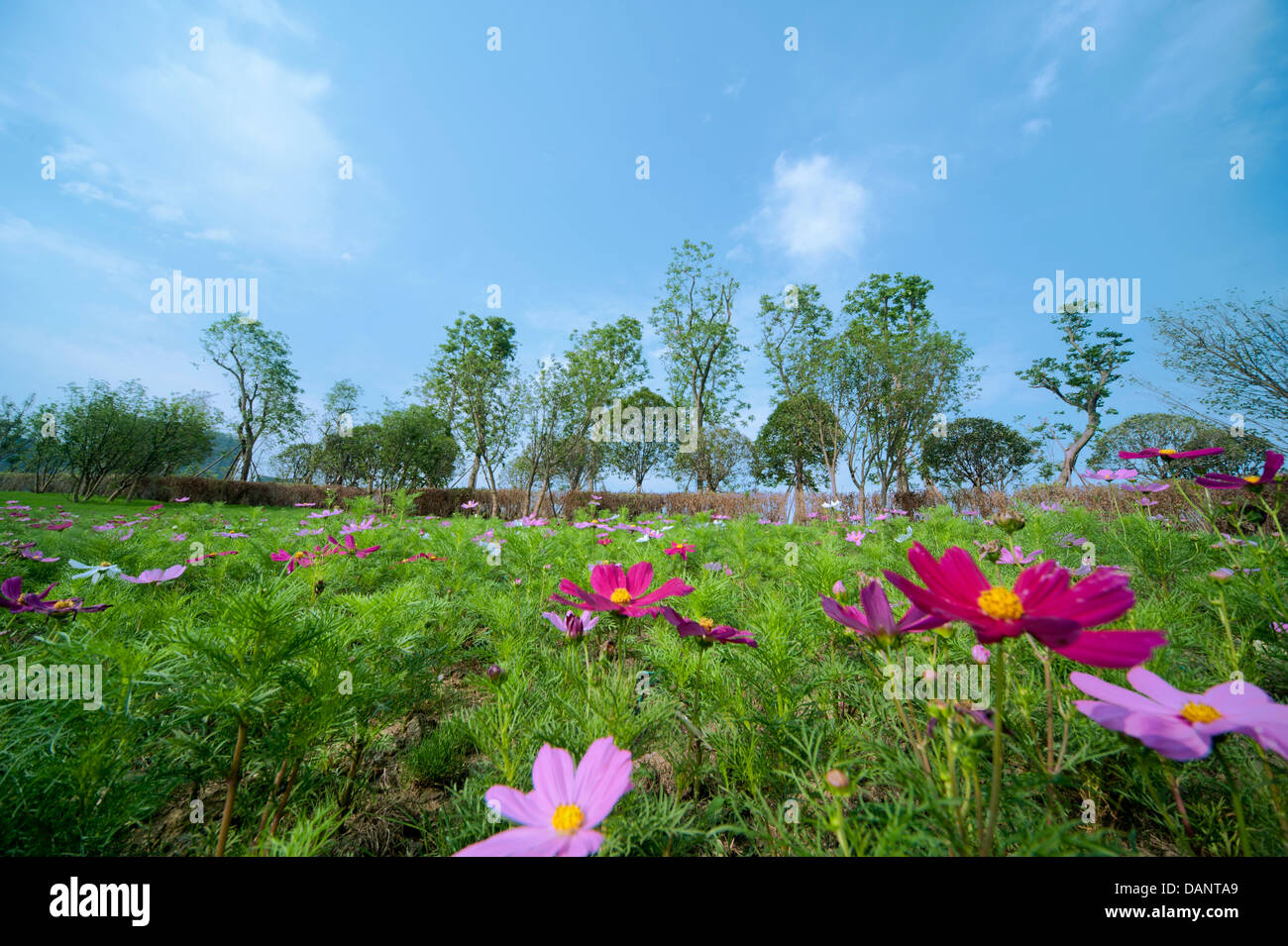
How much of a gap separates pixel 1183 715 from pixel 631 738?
922 mm

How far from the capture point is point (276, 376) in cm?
2659

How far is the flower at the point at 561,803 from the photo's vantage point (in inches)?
20.7

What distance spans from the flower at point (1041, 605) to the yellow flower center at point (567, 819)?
53cm

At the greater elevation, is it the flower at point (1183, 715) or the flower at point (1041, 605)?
the flower at point (1041, 605)

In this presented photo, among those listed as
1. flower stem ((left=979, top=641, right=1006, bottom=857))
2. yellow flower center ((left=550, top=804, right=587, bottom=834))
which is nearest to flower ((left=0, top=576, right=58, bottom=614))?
yellow flower center ((left=550, top=804, right=587, bottom=834))

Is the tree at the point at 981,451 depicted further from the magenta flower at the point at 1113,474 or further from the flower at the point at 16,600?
the flower at the point at 16,600

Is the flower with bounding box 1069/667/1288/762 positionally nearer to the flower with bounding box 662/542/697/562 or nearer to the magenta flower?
the magenta flower

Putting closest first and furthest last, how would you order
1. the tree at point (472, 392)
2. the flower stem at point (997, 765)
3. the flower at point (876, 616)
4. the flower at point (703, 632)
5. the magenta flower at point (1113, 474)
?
1. the flower stem at point (997, 765)
2. the flower at point (876, 616)
3. the flower at point (703, 632)
4. the magenta flower at point (1113, 474)
5. the tree at point (472, 392)

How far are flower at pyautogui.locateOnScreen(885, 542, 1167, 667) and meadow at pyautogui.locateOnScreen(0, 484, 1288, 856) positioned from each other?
17mm

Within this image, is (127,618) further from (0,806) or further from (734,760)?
(734,760)

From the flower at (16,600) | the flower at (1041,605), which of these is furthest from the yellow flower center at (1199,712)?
the flower at (16,600)

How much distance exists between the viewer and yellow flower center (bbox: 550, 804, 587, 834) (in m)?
0.59

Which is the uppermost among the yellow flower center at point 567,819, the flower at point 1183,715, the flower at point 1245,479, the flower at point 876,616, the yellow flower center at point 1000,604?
the flower at point 1245,479

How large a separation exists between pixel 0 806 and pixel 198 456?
34328 mm
